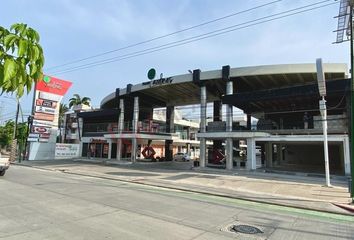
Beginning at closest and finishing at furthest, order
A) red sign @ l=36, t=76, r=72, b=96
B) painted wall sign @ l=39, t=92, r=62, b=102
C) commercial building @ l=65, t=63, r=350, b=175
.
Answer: commercial building @ l=65, t=63, r=350, b=175 → painted wall sign @ l=39, t=92, r=62, b=102 → red sign @ l=36, t=76, r=72, b=96

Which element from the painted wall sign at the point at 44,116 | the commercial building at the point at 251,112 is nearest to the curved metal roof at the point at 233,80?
the commercial building at the point at 251,112

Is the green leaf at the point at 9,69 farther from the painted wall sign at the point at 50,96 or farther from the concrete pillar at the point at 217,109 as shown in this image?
the painted wall sign at the point at 50,96

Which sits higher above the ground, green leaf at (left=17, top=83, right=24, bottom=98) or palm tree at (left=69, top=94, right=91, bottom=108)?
palm tree at (left=69, top=94, right=91, bottom=108)

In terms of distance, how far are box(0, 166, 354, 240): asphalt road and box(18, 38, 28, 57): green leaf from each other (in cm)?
545

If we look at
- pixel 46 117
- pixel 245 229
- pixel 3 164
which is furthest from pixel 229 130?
pixel 46 117

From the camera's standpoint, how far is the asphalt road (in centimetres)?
711

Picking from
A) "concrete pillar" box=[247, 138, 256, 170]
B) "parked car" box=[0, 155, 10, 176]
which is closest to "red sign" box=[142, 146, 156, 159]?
"concrete pillar" box=[247, 138, 256, 170]

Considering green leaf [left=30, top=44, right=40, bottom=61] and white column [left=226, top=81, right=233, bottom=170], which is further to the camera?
white column [left=226, top=81, right=233, bottom=170]

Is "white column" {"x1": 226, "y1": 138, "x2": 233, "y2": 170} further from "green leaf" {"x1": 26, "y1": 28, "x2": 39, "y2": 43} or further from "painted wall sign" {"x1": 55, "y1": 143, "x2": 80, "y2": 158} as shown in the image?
"painted wall sign" {"x1": 55, "y1": 143, "x2": 80, "y2": 158}

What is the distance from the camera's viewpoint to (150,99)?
42.8 m

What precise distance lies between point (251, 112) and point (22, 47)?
3702 cm

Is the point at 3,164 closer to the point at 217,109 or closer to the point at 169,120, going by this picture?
the point at 217,109

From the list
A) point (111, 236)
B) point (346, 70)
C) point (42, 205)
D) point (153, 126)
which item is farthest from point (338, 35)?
point (153, 126)

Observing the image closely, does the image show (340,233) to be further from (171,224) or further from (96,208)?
(96,208)
